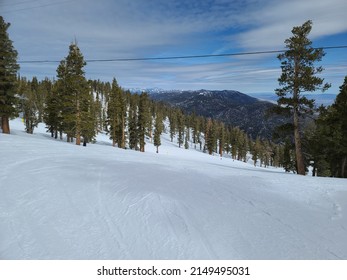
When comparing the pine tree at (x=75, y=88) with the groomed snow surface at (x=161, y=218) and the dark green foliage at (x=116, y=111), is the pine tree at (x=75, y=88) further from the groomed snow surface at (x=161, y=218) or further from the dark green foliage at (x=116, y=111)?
the groomed snow surface at (x=161, y=218)

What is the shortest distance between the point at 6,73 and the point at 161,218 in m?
29.3

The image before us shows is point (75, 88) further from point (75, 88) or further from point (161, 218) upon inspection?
point (161, 218)

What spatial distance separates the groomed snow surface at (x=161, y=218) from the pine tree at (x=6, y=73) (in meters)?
22.1

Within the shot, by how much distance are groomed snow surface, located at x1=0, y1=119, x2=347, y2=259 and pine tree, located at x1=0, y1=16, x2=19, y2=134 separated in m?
22.1

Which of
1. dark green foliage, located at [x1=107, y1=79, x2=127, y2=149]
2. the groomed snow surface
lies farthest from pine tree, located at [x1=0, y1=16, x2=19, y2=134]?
the groomed snow surface

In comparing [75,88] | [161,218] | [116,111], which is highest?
[75,88]

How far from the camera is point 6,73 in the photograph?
86.9 feet

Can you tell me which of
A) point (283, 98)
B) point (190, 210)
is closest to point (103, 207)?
point (190, 210)

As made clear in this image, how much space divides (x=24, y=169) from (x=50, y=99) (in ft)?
129

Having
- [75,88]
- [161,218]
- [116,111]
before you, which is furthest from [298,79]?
[116,111]

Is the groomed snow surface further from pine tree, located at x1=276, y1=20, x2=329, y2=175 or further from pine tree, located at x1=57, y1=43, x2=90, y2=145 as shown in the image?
pine tree, located at x1=57, y1=43, x2=90, y2=145

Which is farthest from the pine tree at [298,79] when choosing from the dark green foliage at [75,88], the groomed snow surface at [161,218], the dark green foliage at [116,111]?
the dark green foliage at [116,111]

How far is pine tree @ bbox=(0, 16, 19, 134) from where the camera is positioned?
26094 mm

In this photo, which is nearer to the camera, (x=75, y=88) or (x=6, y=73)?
(x=6, y=73)
